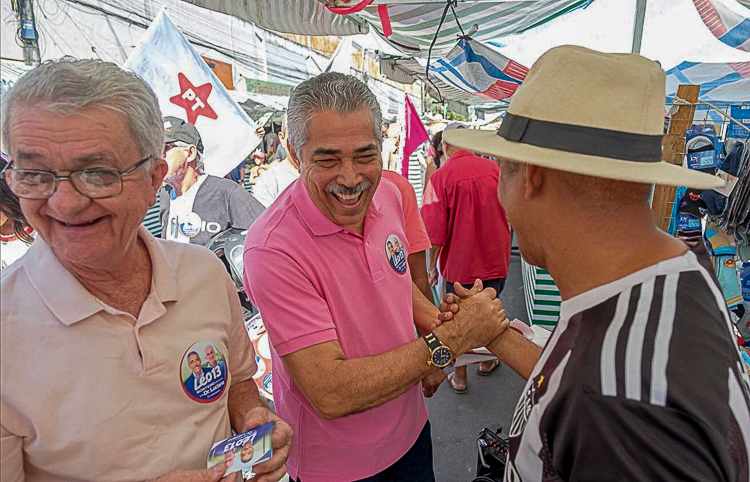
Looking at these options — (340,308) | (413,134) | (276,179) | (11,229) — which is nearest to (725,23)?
(413,134)

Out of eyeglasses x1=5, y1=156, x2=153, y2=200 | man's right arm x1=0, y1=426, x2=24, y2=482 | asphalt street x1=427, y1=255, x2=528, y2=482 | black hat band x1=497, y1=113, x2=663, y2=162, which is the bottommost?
asphalt street x1=427, y1=255, x2=528, y2=482

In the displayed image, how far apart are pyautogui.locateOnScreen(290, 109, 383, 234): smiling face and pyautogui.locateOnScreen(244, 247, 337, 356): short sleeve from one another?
0.81 feet

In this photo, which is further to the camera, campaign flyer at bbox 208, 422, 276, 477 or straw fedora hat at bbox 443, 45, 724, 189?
campaign flyer at bbox 208, 422, 276, 477

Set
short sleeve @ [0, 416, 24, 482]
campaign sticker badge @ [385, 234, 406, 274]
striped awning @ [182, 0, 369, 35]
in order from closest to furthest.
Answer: short sleeve @ [0, 416, 24, 482] → campaign sticker badge @ [385, 234, 406, 274] → striped awning @ [182, 0, 369, 35]

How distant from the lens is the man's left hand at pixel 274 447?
1195mm

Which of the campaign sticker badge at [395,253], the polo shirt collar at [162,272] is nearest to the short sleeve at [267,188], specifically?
the campaign sticker badge at [395,253]

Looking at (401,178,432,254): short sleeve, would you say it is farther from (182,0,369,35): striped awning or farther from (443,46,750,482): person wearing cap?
(182,0,369,35): striped awning

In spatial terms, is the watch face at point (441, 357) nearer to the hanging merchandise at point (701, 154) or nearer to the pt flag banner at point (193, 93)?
the pt flag banner at point (193, 93)

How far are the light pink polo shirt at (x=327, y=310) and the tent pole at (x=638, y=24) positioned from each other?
325cm

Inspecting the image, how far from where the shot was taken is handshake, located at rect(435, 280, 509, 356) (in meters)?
1.48

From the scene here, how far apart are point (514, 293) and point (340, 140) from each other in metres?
5.41

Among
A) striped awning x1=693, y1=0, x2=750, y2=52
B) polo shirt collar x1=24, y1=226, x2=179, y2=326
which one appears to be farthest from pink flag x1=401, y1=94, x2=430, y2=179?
polo shirt collar x1=24, y1=226, x2=179, y2=326

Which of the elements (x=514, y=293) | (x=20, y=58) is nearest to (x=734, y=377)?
(x=20, y=58)

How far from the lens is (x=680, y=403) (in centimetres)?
75
